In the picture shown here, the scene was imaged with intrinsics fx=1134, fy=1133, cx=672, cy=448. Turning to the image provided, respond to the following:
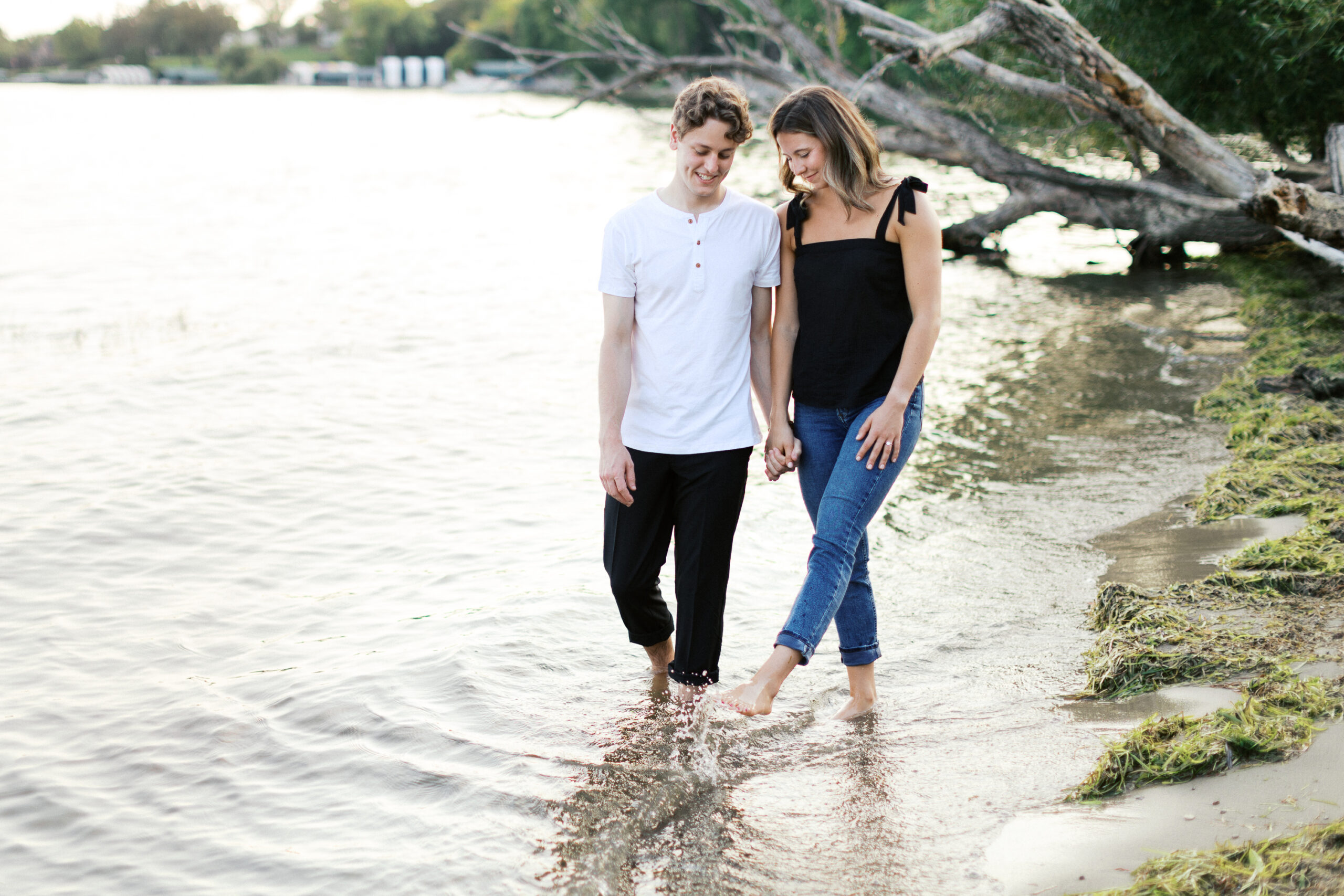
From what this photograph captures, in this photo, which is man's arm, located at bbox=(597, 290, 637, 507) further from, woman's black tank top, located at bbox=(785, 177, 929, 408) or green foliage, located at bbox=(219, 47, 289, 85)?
green foliage, located at bbox=(219, 47, 289, 85)

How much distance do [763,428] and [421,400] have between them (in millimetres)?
3276

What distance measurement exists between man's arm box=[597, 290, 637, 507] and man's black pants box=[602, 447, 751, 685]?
6cm

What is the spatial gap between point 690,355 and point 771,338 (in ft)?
1.13

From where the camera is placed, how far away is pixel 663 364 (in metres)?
3.70

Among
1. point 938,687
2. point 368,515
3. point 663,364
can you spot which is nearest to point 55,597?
point 368,515

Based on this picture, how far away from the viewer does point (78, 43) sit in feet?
493

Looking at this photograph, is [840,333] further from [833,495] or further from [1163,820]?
[1163,820]

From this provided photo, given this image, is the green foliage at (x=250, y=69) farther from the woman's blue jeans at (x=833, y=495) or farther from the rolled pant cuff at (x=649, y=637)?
the woman's blue jeans at (x=833, y=495)

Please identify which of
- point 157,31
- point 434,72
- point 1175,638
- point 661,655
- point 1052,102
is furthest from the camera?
point 157,31

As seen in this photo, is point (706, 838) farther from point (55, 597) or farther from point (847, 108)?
point (55, 597)

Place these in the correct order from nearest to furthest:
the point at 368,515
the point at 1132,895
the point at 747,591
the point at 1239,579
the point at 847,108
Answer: the point at 1132,895, the point at 847,108, the point at 1239,579, the point at 747,591, the point at 368,515

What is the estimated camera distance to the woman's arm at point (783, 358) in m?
3.77

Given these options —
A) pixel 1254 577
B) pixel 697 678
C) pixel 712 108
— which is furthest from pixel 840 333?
pixel 1254 577

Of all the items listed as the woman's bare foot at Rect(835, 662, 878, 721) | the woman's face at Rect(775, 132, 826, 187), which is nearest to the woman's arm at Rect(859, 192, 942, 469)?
the woman's face at Rect(775, 132, 826, 187)
